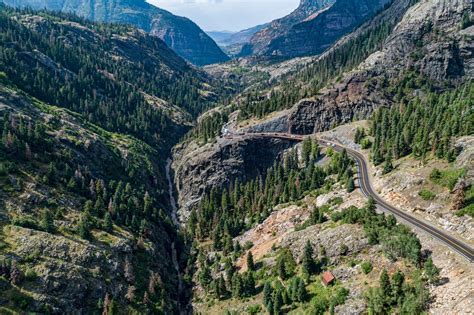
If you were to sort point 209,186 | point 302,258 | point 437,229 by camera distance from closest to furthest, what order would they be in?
point 437,229 < point 302,258 < point 209,186

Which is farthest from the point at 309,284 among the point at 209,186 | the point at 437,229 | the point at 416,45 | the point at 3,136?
the point at 416,45

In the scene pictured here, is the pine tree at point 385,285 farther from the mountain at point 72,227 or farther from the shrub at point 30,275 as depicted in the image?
the shrub at point 30,275

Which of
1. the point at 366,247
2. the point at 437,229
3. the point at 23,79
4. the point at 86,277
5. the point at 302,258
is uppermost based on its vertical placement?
the point at 23,79

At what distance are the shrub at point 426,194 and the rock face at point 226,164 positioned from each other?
93.3 m

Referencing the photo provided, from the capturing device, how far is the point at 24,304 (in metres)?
72.7

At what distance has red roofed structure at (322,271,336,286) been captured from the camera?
234 ft

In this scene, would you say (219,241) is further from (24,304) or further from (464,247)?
(464,247)

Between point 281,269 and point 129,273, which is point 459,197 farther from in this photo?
point 129,273

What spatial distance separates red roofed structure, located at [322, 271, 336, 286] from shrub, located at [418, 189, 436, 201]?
103 feet

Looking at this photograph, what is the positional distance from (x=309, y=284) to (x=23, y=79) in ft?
654

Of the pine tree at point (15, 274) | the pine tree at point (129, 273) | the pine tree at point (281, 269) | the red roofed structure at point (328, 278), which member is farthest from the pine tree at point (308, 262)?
the pine tree at point (15, 274)

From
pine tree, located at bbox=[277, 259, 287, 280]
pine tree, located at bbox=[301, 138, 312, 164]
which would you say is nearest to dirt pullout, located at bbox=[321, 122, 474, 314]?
pine tree, located at bbox=[277, 259, 287, 280]

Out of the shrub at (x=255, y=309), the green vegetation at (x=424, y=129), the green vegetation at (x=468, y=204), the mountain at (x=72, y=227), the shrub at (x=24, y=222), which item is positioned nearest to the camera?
the green vegetation at (x=468, y=204)

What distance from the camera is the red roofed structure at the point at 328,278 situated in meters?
71.2
